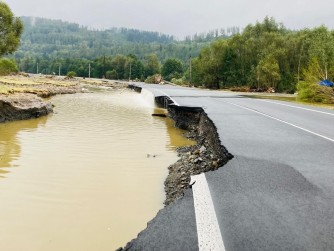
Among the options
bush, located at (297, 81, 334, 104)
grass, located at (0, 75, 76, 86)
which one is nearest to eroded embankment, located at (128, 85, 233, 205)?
bush, located at (297, 81, 334, 104)

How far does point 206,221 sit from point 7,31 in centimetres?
6476

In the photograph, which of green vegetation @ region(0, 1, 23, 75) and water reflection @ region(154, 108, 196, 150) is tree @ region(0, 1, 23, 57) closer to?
green vegetation @ region(0, 1, 23, 75)

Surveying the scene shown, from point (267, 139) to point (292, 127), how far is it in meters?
2.88

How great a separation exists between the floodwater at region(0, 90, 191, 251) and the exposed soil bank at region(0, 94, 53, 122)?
13.8 feet

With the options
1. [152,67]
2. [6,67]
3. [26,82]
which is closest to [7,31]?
[26,82]

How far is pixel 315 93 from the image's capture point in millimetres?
27016

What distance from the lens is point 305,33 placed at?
196ft

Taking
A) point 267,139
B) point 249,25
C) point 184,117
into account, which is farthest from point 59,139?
point 249,25

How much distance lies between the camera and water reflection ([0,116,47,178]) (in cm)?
1075

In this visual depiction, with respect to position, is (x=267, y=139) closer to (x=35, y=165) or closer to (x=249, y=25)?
(x=35, y=165)

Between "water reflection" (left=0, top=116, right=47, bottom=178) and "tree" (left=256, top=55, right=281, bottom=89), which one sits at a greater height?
"tree" (left=256, top=55, right=281, bottom=89)

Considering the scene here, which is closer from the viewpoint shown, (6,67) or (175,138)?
(175,138)

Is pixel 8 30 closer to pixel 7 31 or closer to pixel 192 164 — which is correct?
pixel 7 31

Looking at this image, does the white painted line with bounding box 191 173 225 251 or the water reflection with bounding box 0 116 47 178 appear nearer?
the white painted line with bounding box 191 173 225 251
